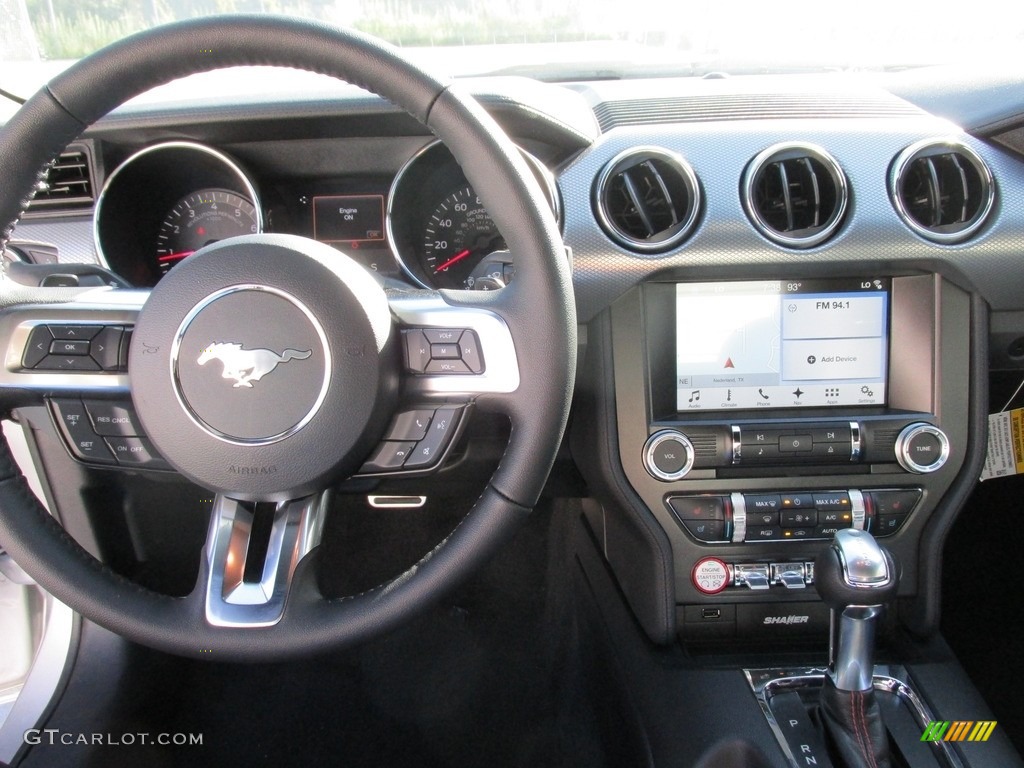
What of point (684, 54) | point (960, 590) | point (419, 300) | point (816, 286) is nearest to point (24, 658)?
point (419, 300)

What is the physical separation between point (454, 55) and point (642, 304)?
0.63 metres

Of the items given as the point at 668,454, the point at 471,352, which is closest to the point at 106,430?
the point at 471,352

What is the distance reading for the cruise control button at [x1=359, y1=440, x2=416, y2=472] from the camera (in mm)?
1030

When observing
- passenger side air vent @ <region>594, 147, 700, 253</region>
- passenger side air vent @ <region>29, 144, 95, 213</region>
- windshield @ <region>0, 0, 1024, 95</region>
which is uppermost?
windshield @ <region>0, 0, 1024, 95</region>

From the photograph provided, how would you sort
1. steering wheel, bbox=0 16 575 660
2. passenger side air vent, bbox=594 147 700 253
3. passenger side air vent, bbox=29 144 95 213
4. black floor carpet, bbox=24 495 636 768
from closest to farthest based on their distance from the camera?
steering wheel, bbox=0 16 575 660 → passenger side air vent, bbox=594 147 700 253 → passenger side air vent, bbox=29 144 95 213 → black floor carpet, bbox=24 495 636 768

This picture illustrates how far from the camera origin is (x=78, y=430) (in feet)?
3.45

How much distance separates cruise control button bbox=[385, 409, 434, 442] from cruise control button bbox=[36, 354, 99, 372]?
0.35 metres


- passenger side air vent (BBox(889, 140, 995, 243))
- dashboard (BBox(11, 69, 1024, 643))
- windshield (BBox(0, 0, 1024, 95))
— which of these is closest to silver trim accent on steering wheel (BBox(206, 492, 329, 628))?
dashboard (BBox(11, 69, 1024, 643))

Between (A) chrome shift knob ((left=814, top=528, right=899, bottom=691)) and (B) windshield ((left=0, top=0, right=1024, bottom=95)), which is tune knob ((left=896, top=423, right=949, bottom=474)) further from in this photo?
(B) windshield ((left=0, top=0, right=1024, bottom=95))

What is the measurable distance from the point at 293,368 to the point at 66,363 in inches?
11.4

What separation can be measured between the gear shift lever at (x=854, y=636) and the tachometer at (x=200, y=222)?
1137 mm

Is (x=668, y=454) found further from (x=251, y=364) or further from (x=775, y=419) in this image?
(x=251, y=364)

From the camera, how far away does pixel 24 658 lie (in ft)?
5.33

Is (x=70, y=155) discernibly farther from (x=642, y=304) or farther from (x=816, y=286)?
(x=816, y=286)
